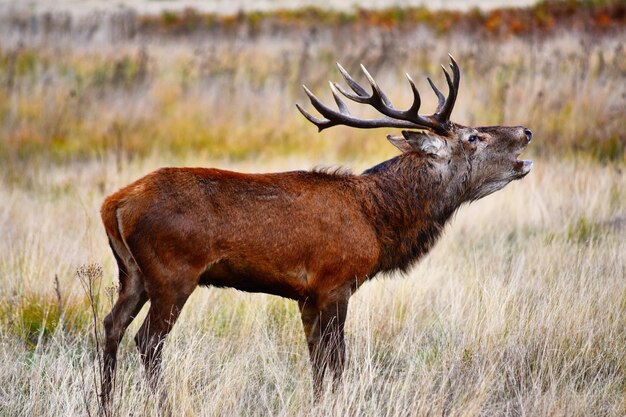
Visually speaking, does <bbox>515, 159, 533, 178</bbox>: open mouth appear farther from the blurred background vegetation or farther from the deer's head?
the blurred background vegetation

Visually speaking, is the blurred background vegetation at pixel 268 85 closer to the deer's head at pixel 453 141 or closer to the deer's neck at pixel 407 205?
the deer's head at pixel 453 141

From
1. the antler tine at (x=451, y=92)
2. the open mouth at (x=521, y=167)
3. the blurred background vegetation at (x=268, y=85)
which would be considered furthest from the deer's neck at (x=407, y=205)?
the blurred background vegetation at (x=268, y=85)

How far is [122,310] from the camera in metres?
5.16

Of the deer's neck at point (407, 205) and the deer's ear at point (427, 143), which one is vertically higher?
the deer's ear at point (427, 143)

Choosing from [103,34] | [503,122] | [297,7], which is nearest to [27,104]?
A: [103,34]

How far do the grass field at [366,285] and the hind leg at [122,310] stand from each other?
0.14 meters

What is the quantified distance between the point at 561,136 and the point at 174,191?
7.79 m

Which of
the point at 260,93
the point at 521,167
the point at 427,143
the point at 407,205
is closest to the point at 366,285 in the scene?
the point at 407,205

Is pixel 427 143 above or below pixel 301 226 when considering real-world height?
above

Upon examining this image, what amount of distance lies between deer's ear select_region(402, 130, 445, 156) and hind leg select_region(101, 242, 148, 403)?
1966mm

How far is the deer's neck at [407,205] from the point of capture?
5684mm

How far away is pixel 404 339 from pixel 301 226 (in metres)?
1.00

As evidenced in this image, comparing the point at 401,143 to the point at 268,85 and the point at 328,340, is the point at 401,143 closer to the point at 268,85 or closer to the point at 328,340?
the point at 328,340

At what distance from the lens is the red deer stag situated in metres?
4.89
